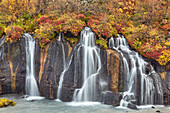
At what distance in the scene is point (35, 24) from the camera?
17.9 meters

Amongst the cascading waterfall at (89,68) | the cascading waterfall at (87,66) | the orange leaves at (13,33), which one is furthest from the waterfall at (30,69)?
the cascading waterfall at (89,68)

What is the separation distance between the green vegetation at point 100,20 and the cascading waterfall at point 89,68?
92 cm

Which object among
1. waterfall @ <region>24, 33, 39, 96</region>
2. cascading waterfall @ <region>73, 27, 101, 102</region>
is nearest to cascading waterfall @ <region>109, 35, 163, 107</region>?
cascading waterfall @ <region>73, 27, 101, 102</region>

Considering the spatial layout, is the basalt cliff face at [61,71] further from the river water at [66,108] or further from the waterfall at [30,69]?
the river water at [66,108]

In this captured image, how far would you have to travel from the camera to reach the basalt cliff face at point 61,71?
13.6 metres

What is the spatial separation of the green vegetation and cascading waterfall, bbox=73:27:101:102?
92cm

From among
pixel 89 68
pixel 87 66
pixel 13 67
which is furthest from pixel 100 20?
pixel 13 67

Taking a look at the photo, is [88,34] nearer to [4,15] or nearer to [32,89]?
[32,89]

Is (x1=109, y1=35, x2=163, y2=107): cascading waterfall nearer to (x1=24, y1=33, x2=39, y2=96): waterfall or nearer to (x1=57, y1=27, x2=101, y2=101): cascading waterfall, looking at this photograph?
(x1=57, y1=27, x2=101, y2=101): cascading waterfall

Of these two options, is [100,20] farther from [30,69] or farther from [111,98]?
[30,69]

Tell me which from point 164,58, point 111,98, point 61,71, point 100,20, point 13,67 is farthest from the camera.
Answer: point 100,20

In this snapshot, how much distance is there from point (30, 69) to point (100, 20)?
374 inches

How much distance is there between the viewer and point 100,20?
18.2 meters

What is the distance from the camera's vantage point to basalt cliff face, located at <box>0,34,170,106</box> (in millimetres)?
13586
